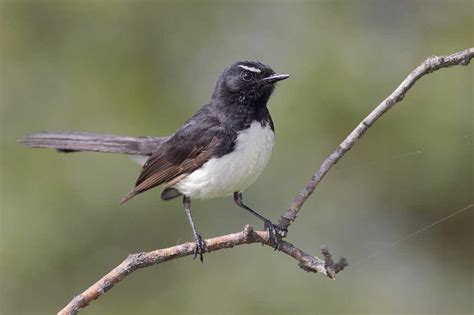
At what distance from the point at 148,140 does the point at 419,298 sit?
2642 millimetres

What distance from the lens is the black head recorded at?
4.57 metres

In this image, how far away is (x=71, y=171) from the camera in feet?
21.1

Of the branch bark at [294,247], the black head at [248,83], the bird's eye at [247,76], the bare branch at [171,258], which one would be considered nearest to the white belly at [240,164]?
the black head at [248,83]

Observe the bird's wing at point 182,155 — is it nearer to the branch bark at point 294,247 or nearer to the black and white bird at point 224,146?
the black and white bird at point 224,146

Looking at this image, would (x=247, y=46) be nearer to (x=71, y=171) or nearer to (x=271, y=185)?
(x=271, y=185)

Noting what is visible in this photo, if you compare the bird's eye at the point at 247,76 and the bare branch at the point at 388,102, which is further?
the bird's eye at the point at 247,76

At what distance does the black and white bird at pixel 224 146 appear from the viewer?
14.3ft

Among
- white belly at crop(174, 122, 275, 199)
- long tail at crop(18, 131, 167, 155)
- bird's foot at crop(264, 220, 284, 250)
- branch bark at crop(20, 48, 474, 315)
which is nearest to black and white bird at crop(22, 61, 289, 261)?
white belly at crop(174, 122, 275, 199)

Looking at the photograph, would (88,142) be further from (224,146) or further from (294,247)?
(294,247)

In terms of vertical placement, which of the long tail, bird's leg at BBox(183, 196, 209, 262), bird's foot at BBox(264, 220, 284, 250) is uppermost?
the long tail

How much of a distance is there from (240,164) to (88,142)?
1396 mm

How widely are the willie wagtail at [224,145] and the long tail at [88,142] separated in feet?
1.20

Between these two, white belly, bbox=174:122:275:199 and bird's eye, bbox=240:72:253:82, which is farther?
bird's eye, bbox=240:72:253:82

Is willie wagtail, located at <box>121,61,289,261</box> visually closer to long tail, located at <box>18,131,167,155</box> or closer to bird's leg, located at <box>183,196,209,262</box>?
bird's leg, located at <box>183,196,209,262</box>
